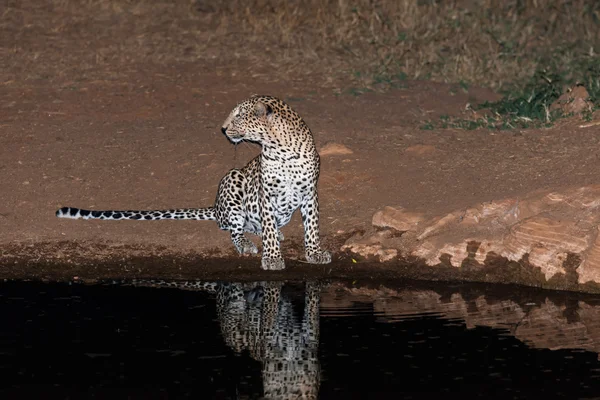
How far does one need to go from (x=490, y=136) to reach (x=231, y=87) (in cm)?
419

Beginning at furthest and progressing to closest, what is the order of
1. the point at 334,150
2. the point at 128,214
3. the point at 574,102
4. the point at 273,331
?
the point at 574,102 < the point at 334,150 < the point at 128,214 < the point at 273,331

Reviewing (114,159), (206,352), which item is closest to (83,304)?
(206,352)

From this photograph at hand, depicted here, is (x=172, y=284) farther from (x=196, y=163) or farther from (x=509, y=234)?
(x=196, y=163)

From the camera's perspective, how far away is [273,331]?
8070 mm

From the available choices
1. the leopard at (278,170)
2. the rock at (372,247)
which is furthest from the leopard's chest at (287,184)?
the rock at (372,247)

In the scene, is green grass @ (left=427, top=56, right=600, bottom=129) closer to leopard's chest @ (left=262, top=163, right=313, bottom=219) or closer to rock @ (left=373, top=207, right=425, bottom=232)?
rock @ (left=373, top=207, right=425, bottom=232)

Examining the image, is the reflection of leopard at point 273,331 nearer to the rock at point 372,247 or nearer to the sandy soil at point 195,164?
the sandy soil at point 195,164

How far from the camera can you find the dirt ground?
1048 cm

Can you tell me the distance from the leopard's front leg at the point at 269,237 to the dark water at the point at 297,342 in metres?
0.54

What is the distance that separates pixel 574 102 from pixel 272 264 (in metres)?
5.16

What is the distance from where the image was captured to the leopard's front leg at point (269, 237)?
10031 mm

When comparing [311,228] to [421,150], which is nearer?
[311,228]

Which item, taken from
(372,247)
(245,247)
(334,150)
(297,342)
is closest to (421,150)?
(334,150)

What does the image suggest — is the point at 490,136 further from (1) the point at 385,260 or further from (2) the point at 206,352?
(2) the point at 206,352
